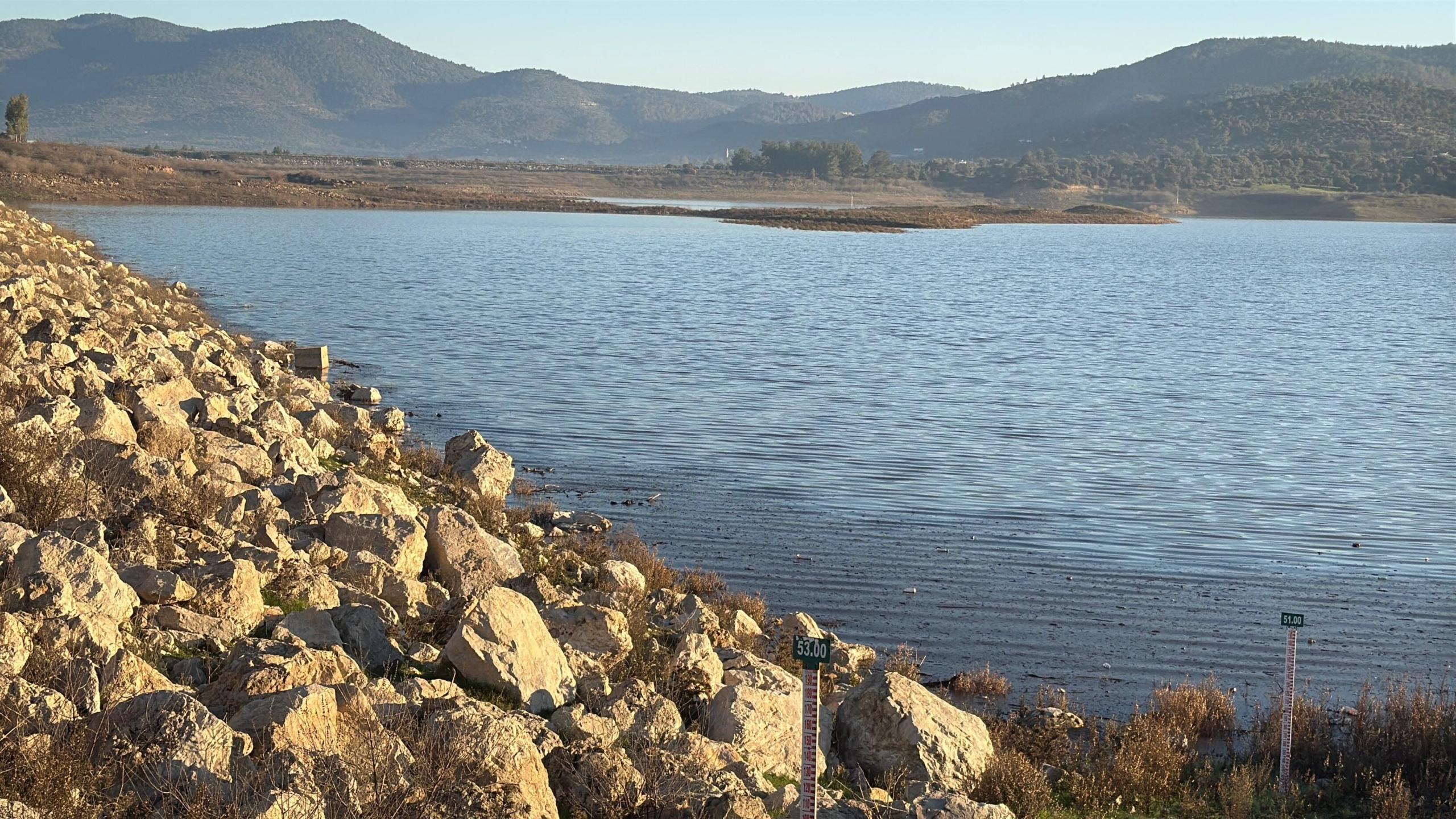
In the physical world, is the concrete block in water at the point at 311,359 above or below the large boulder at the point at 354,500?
below

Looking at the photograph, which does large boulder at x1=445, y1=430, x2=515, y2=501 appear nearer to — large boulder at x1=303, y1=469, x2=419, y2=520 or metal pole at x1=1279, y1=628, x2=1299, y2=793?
large boulder at x1=303, y1=469, x2=419, y2=520

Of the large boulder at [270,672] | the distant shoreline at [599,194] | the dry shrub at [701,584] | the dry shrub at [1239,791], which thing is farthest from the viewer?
the distant shoreline at [599,194]

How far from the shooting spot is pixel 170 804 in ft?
15.9

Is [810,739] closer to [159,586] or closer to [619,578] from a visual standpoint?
[159,586]

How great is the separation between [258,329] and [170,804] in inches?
1002

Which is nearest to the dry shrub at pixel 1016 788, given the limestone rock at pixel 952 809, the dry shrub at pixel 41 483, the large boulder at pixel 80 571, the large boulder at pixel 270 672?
the limestone rock at pixel 952 809

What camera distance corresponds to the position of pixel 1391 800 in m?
7.43

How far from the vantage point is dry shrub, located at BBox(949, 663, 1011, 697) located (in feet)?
31.2

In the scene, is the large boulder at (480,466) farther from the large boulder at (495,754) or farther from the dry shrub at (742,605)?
the large boulder at (495,754)

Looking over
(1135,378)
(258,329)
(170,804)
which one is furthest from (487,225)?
(170,804)

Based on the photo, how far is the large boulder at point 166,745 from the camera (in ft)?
16.2

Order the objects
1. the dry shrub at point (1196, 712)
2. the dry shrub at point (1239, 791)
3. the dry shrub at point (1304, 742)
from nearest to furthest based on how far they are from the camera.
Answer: the dry shrub at point (1239, 791) < the dry shrub at point (1304, 742) < the dry shrub at point (1196, 712)

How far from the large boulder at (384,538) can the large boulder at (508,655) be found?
174 cm

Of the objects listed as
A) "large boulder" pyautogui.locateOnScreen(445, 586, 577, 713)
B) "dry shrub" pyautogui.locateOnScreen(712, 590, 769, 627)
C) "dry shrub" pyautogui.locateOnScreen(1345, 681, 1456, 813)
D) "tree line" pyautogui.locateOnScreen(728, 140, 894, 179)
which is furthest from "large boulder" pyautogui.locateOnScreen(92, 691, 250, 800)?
"tree line" pyautogui.locateOnScreen(728, 140, 894, 179)
